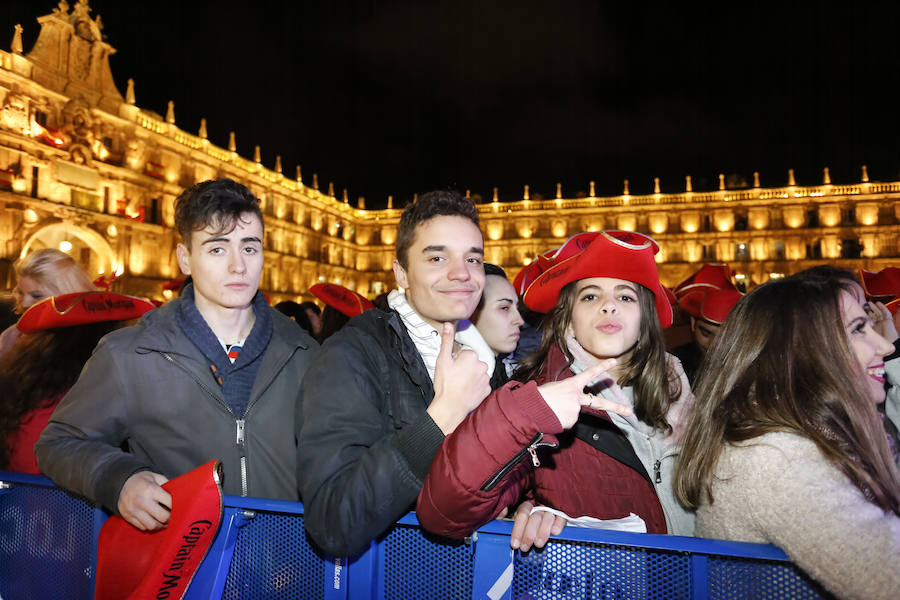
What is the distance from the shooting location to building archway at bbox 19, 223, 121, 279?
864 inches

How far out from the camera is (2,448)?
2.77 metres

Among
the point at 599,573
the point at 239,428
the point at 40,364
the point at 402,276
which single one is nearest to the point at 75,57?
the point at 40,364

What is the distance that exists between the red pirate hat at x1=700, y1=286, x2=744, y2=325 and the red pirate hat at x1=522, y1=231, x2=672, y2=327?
260cm

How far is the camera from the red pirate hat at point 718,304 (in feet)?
15.7

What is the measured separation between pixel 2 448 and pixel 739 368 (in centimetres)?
366

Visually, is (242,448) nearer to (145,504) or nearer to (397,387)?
(145,504)

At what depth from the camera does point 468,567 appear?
5.75 ft

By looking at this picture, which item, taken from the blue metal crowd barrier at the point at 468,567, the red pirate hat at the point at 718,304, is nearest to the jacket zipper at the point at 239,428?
the blue metal crowd barrier at the point at 468,567

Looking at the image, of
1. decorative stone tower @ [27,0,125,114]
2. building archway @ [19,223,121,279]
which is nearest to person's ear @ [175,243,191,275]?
building archway @ [19,223,121,279]

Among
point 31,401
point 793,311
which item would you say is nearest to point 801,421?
point 793,311

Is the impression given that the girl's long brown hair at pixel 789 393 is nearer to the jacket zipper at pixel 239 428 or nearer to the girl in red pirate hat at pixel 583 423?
the girl in red pirate hat at pixel 583 423

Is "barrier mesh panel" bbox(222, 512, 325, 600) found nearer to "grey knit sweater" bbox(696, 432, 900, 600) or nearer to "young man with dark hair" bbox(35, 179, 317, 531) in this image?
"young man with dark hair" bbox(35, 179, 317, 531)

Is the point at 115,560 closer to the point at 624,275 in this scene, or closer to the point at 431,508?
the point at 431,508

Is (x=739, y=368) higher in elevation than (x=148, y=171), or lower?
lower
